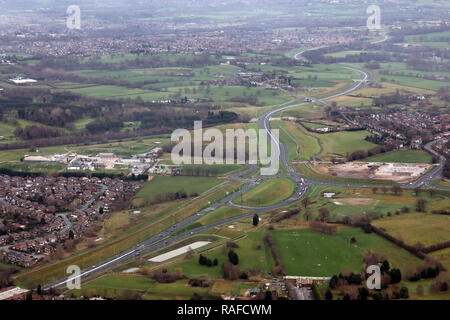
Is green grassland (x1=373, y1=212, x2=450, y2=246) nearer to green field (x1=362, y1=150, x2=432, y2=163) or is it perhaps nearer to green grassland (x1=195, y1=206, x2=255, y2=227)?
green grassland (x1=195, y1=206, x2=255, y2=227)

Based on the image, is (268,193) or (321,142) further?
(321,142)

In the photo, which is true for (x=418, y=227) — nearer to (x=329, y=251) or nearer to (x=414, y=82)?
(x=329, y=251)

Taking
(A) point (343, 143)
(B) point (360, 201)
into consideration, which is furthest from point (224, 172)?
(A) point (343, 143)

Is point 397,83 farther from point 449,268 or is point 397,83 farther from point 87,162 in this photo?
point 449,268

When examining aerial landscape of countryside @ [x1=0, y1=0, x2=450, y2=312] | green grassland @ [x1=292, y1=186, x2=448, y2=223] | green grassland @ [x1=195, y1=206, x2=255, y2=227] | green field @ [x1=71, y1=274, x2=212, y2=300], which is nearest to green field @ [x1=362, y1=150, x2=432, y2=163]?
aerial landscape of countryside @ [x1=0, y1=0, x2=450, y2=312]

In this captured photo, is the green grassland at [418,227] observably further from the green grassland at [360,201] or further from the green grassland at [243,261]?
the green grassland at [243,261]

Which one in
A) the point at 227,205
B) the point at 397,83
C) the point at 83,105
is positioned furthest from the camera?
the point at 397,83

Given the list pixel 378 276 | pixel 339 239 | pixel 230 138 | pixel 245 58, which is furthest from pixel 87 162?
pixel 245 58

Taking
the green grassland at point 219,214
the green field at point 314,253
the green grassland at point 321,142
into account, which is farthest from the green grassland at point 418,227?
the green grassland at point 321,142
